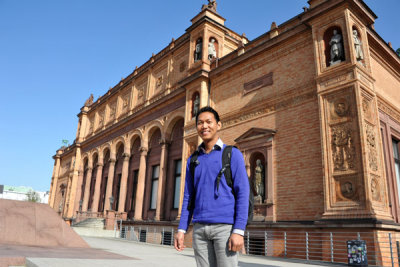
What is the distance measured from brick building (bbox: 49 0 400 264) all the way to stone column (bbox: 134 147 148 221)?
0.22ft

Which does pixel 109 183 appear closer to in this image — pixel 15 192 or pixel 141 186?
pixel 141 186

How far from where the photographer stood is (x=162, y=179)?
63.8ft

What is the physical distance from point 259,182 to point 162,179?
7.76m

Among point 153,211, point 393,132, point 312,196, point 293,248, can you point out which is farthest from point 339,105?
point 153,211

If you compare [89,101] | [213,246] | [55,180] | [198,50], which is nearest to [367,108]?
[213,246]

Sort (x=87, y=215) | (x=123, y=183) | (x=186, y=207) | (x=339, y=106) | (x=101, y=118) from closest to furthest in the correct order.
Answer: (x=186, y=207) < (x=339, y=106) < (x=123, y=183) < (x=87, y=215) < (x=101, y=118)

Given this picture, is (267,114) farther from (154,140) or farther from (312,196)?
(154,140)

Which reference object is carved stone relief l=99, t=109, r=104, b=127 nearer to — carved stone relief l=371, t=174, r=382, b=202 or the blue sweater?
carved stone relief l=371, t=174, r=382, b=202

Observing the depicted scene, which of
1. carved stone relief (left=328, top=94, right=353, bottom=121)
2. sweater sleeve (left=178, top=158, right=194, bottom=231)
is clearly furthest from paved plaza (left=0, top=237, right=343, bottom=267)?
carved stone relief (left=328, top=94, right=353, bottom=121)

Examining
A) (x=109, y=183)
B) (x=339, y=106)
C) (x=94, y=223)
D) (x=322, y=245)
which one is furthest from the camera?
(x=109, y=183)

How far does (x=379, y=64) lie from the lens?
45.4 ft

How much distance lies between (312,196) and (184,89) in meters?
10.3

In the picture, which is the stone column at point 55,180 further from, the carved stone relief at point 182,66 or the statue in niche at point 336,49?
the statue in niche at point 336,49

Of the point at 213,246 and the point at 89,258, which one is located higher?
the point at 213,246
